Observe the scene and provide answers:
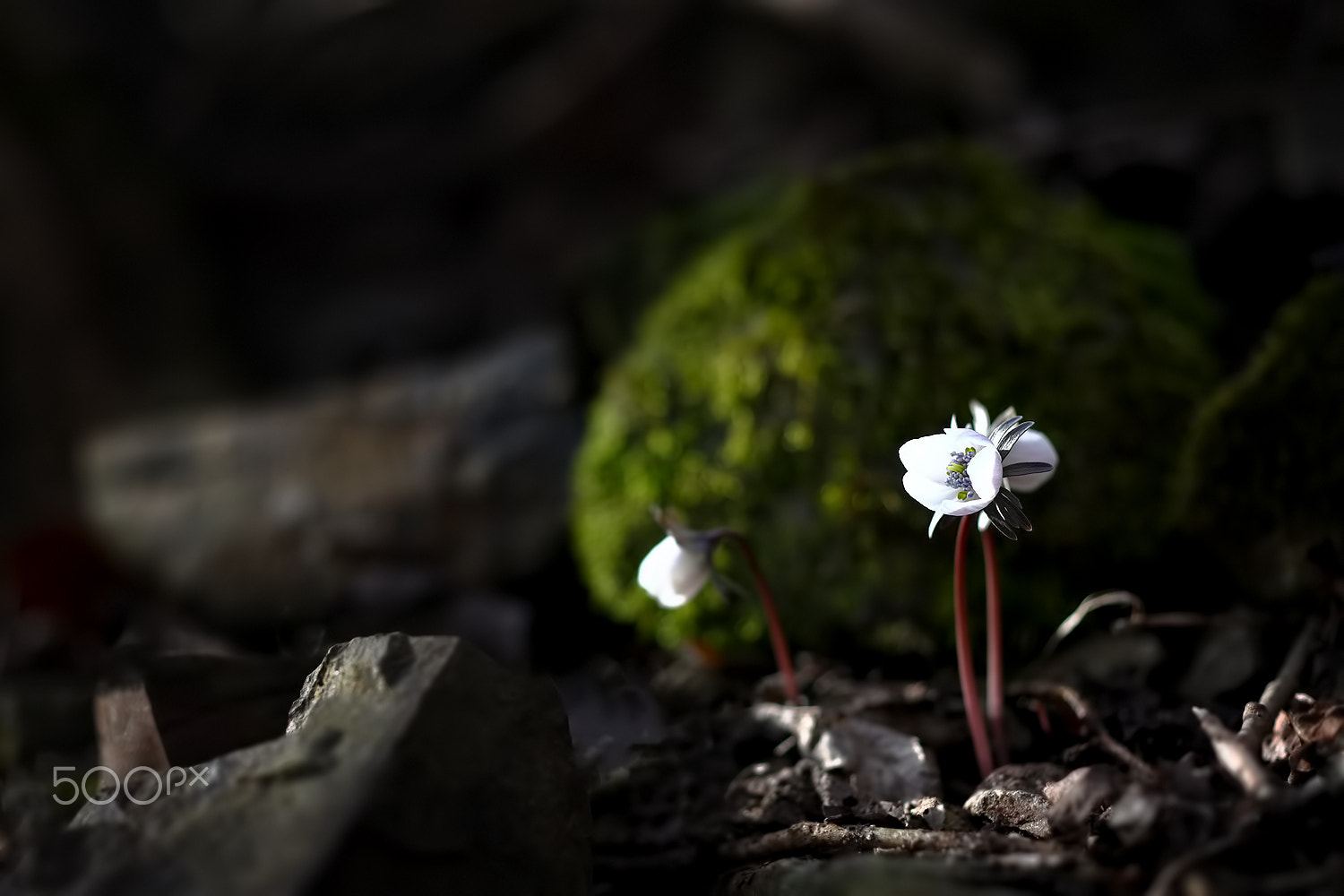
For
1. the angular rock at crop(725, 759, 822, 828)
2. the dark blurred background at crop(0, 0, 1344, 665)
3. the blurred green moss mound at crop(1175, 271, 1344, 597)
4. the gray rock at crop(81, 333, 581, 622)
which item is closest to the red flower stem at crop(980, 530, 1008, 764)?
the angular rock at crop(725, 759, 822, 828)

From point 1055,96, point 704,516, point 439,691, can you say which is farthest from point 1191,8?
point 439,691

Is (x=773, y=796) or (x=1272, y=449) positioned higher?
(x=1272, y=449)

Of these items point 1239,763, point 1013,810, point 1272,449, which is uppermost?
point 1272,449

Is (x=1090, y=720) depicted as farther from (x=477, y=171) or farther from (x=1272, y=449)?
(x=477, y=171)

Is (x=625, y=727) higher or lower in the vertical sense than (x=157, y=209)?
lower

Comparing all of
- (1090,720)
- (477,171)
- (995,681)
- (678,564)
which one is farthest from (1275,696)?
(477,171)

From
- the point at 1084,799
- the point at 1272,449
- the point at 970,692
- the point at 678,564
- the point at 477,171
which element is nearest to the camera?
the point at 1084,799

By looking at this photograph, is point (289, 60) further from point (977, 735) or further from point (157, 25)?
point (977, 735)
